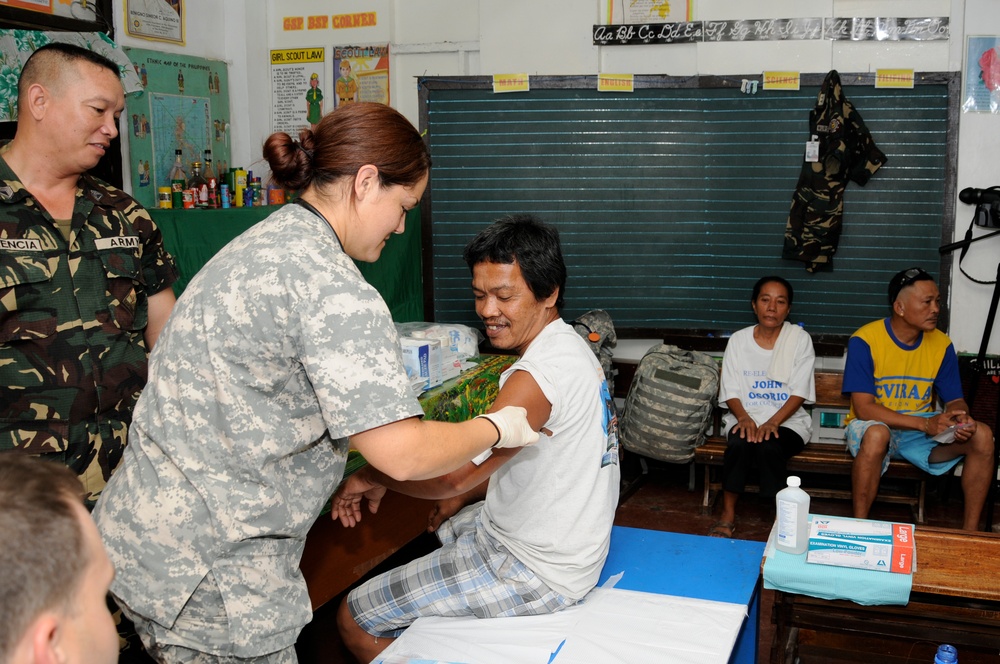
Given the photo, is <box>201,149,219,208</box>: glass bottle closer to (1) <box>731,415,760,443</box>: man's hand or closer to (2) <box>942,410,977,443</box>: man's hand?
(1) <box>731,415,760,443</box>: man's hand

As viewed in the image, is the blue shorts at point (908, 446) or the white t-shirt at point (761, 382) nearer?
the blue shorts at point (908, 446)

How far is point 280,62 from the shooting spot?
5547 millimetres

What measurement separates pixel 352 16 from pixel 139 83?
164 cm

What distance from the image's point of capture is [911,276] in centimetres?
437

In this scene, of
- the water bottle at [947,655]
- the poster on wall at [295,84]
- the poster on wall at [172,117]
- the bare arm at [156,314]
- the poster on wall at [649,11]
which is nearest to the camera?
the water bottle at [947,655]

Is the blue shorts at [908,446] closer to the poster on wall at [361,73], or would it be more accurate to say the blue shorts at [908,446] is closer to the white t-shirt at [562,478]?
the white t-shirt at [562,478]

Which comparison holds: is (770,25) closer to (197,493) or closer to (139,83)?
(139,83)

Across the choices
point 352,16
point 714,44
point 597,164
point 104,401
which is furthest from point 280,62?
point 104,401

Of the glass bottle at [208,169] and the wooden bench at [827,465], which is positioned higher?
the glass bottle at [208,169]

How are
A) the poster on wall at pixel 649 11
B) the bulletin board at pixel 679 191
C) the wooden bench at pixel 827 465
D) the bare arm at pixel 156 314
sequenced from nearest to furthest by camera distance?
the bare arm at pixel 156 314 → the wooden bench at pixel 827 465 → the bulletin board at pixel 679 191 → the poster on wall at pixel 649 11

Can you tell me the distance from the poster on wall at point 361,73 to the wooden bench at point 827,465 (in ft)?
9.16

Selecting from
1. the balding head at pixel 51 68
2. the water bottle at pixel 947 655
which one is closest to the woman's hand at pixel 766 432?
the water bottle at pixel 947 655

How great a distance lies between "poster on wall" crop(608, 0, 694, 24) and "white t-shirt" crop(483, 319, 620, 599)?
3.30 m

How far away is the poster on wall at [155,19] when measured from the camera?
4523mm
